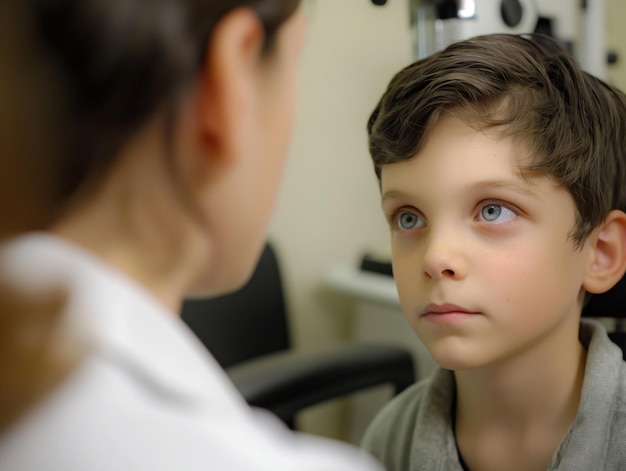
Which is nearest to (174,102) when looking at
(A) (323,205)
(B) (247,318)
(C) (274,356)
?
(C) (274,356)

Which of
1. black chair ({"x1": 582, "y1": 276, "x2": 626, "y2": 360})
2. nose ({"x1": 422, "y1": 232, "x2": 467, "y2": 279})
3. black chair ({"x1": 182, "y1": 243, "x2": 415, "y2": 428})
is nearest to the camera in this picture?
nose ({"x1": 422, "y1": 232, "x2": 467, "y2": 279})

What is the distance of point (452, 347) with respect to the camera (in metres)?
0.65

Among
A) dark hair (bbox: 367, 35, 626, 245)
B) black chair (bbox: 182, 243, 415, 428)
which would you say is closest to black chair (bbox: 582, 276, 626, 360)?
dark hair (bbox: 367, 35, 626, 245)

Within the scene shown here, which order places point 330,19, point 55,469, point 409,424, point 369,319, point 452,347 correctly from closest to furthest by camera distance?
point 55,469 < point 452,347 < point 409,424 < point 330,19 < point 369,319

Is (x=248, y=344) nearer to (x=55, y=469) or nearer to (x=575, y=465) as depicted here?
(x=575, y=465)

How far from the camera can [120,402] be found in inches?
11.9

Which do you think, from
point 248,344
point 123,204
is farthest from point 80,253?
point 248,344

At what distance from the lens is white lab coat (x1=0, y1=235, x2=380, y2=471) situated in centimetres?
30

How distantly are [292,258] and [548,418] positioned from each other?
1021 millimetres

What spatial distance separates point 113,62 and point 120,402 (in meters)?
0.15

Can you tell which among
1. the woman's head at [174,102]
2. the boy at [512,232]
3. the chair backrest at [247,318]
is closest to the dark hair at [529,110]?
the boy at [512,232]

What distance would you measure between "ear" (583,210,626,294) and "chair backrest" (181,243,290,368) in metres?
0.87

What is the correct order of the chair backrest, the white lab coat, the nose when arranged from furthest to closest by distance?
1. the chair backrest
2. the nose
3. the white lab coat

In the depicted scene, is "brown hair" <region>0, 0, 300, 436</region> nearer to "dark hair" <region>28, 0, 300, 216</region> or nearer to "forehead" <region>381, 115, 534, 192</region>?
"dark hair" <region>28, 0, 300, 216</region>
